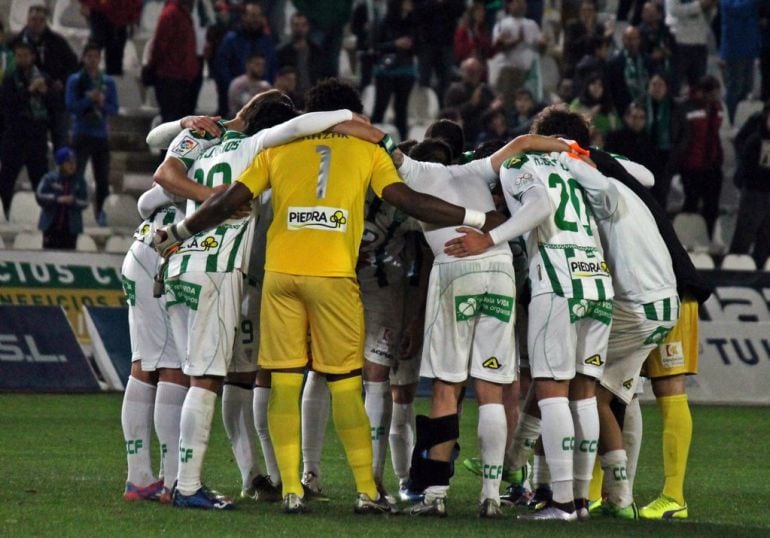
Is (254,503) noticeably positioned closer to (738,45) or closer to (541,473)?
(541,473)

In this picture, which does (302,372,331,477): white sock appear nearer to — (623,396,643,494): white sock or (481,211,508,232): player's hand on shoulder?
(481,211,508,232): player's hand on shoulder

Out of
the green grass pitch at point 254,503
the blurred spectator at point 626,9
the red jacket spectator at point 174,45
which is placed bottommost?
the green grass pitch at point 254,503

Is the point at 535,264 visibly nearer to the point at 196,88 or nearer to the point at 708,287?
the point at 708,287

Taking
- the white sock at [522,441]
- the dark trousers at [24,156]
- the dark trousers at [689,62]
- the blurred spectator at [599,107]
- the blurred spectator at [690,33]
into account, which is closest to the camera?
the white sock at [522,441]

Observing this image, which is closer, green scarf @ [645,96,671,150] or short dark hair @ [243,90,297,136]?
short dark hair @ [243,90,297,136]

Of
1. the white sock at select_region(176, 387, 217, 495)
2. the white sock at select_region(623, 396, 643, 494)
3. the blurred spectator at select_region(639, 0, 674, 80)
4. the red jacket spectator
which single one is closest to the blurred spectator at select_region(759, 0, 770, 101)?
the blurred spectator at select_region(639, 0, 674, 80)

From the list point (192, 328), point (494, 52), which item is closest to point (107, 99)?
point (494, 52)

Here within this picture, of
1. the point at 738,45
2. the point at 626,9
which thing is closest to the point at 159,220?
the point at 738,45

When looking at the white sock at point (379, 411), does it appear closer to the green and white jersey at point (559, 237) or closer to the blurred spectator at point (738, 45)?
the green and white jersey at point (559, 237)

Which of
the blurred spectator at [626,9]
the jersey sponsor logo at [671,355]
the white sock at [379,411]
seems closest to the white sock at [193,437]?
the white sock at [379,411]

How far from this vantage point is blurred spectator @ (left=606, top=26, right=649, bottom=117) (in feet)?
59.3

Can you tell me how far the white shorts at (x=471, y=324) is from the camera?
7934mm

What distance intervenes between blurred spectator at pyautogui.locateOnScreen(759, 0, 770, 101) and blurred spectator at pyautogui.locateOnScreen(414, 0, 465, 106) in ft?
13.2

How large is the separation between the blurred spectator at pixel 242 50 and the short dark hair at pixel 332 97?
32.8ft
